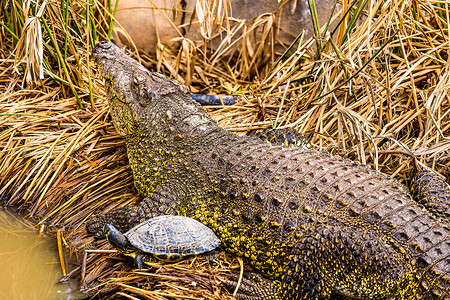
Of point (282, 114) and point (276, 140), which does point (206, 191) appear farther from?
point (282, 114)

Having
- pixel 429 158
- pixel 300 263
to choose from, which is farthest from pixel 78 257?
pixel 429 158

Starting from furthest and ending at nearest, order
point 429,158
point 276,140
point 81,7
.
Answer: point 81,7 < point 276,140 < point 429,158

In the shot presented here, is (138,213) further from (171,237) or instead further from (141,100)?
(141,100)

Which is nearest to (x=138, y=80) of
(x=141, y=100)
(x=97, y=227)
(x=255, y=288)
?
(x=141, y=100)

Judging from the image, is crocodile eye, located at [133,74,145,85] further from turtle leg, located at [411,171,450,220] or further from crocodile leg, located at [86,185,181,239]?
turtle leg, located at [411,171,450,220]

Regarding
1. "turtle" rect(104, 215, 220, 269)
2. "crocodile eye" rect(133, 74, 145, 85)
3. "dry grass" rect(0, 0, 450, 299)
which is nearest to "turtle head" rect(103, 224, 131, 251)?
"turtle" rect(104, 215, 220, 269)

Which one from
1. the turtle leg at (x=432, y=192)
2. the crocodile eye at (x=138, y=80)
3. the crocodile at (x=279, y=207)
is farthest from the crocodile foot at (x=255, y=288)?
the crocodile eye at (x=138, y=80)

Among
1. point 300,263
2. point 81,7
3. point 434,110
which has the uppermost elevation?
point 81,7

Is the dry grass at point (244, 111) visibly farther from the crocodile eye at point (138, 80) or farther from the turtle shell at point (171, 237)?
the crocodile eye at point (138, 80)
